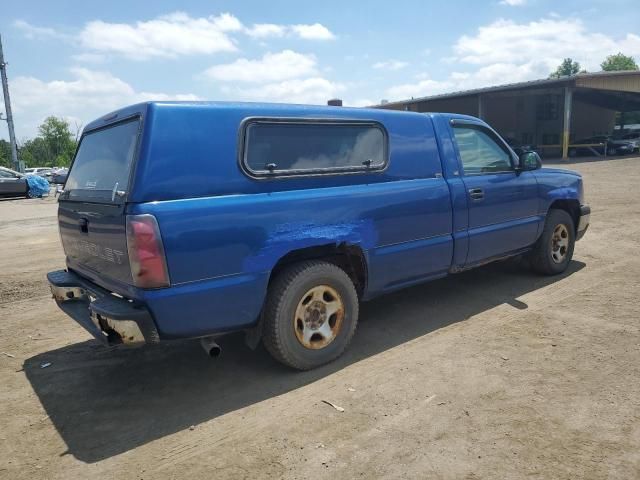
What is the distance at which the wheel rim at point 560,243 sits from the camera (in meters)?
5.68

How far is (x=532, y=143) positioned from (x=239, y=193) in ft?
138

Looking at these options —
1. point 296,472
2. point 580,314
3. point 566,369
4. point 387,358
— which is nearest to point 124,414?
point 296,472

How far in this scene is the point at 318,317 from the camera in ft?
11.9

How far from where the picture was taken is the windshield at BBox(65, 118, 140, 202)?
3100mm

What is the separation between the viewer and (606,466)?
2426 millimetres

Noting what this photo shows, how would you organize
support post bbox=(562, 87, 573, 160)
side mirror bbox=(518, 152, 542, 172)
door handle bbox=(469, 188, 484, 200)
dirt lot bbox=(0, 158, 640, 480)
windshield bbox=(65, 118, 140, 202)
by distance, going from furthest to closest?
1. support post bbox=(562, 87, 573, 160)
2. side mirror bbox=(518, 152, 542, 172)
3. door handle bbox=(469, 188, 484, 200)
4. windshield bbox=(65, 118, 140, 202)
5. dirt lot bbox=(0, 158, 640, 480)

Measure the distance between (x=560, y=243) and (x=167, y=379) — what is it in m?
4.70

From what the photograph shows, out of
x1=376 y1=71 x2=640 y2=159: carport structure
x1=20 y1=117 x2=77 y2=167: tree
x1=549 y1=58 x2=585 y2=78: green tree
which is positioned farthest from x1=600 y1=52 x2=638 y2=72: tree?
x1=20 y1=117 x2=77 y2=167: tree

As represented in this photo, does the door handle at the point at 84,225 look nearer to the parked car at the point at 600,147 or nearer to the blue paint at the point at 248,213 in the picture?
the blue paint at the point at 248,213

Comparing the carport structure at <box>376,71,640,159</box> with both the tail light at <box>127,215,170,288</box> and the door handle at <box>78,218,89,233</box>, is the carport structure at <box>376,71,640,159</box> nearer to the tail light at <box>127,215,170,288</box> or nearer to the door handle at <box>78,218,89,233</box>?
the door handle at <box>78,218,89,233</box>

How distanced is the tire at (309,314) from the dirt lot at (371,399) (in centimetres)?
16

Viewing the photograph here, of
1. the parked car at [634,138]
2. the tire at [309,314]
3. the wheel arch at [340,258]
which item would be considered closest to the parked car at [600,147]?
the parked car at [634,138]

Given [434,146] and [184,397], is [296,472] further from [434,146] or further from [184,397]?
[434,146]

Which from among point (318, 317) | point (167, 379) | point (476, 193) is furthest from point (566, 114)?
point (167, 379)
